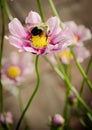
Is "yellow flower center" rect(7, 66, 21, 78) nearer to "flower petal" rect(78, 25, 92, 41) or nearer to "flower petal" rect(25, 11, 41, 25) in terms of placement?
"flower petal" rect(78, 25, 92, 41)

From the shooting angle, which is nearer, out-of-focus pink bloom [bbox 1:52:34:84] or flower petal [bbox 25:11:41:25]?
flower petal [bbox 25:11:41:25]

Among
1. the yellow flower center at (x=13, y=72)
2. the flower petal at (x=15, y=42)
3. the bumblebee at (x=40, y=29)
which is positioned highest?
the bumblebee at (x=40, y=29)

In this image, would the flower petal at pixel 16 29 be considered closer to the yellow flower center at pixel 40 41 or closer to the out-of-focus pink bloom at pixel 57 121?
the yellow flower center at pixel 40 41

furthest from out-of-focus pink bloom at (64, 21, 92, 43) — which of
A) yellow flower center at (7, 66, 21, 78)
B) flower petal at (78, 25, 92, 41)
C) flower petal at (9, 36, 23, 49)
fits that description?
flower petal at (9, 36, 23, 49)

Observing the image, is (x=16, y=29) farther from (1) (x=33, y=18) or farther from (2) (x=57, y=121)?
(2) (x=57, y=121)

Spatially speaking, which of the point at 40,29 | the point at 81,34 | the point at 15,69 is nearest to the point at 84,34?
the point at 81,34

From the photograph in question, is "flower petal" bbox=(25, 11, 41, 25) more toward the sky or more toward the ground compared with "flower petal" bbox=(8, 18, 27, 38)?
more toward the sky

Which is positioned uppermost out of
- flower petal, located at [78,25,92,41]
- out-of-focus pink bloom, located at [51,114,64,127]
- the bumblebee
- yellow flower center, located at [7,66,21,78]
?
flower petal, located at [78,25,92,41]

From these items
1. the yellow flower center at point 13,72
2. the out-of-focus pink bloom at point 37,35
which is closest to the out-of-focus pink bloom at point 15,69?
the yellow flower center at point 13,72
